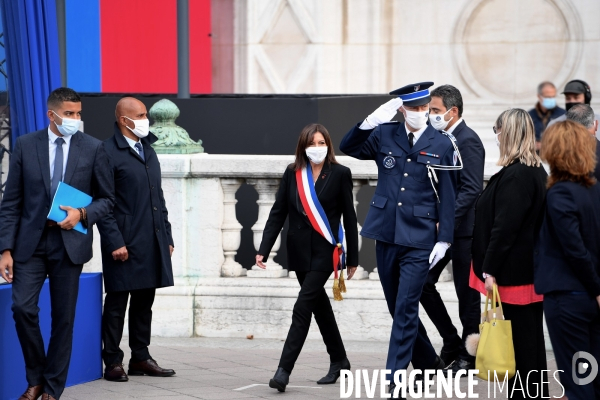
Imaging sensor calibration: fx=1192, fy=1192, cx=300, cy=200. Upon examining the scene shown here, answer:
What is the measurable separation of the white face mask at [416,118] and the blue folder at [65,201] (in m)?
1.94

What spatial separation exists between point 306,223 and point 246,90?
944 centimetres

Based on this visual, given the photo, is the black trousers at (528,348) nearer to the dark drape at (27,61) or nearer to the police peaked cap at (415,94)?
the police peaked cap at (415,94)

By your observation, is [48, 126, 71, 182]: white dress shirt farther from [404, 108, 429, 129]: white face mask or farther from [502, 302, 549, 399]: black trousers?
[502, 302, 549, 399]: black trousers

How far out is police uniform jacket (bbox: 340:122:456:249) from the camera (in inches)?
271

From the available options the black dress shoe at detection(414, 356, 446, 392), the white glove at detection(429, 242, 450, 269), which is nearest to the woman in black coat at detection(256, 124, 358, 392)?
the black dress shoe at detection(414, 356, 446, 392)

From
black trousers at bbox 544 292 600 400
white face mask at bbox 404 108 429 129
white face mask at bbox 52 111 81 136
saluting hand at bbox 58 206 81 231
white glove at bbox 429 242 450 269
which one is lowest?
black trousers at bbox 544 292 600 400

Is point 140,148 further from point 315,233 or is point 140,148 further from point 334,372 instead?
point 334,372

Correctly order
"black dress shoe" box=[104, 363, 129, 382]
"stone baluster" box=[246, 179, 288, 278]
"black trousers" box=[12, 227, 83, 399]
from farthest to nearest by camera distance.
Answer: "stone baluster" box=[246, 179, 288, 278] → "black dress shoe" box=[104, 363, 129, 382] → "black trousers" box=[12, 227, 83, 399]

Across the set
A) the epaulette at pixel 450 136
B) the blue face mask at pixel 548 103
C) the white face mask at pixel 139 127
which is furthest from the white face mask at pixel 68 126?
the blue face mask at pixel 548 103

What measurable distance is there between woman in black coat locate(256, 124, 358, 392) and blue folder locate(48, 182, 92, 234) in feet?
4.14

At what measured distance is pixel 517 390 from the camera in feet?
21.4

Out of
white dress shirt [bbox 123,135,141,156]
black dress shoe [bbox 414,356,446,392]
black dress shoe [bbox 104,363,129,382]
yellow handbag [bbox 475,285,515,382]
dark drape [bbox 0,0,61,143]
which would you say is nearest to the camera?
yellow handbag [bbox 475,285,515,382]

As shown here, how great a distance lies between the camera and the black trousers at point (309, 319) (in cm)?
730

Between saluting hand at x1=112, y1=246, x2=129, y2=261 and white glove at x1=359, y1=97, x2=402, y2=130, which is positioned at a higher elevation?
white glove at x1=359, y1=97, x2=402, y2=130
